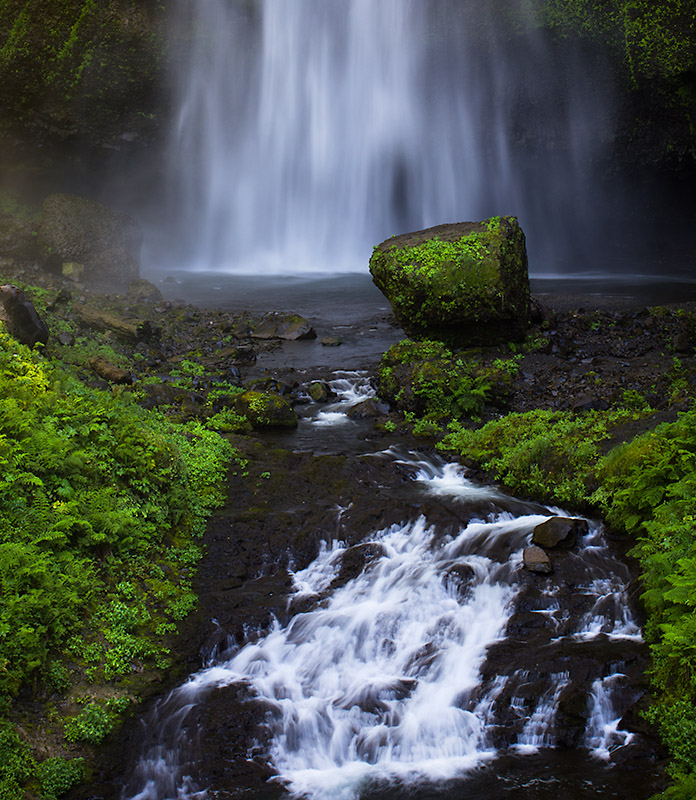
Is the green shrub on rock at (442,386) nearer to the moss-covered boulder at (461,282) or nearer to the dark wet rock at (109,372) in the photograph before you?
the moss-covered boulder at (461,282)

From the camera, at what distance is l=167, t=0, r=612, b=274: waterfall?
29.0 metres

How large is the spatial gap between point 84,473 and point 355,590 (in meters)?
3.20

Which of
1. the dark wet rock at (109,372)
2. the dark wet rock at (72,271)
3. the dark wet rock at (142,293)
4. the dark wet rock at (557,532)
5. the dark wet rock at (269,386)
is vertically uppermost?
the dark wet rock at (72,271)

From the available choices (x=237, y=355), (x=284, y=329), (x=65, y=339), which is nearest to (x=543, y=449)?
(x=237, y=355)

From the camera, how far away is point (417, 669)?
598cm

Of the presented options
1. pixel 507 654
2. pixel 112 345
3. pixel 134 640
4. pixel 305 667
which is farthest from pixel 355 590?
pixel 112 345

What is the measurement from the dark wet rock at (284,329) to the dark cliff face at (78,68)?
41.0ft

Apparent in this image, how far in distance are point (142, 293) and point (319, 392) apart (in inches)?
370

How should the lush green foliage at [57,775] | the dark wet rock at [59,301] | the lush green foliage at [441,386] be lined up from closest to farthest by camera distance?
the lush green foliage at [57,775]
the lush green foliage at [441,386]
the dark wet rock at [59,301]

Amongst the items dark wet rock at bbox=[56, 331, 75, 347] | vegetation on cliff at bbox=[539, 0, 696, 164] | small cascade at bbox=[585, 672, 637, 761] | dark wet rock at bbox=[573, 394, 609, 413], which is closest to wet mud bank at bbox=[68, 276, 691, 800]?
small cascade at bbox=[585, 672, 637, 761]

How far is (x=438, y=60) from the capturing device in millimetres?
30609

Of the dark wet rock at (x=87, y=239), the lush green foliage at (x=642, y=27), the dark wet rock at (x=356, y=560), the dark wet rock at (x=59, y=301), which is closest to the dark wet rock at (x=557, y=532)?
the dark wet rock at (x=356, y=560)

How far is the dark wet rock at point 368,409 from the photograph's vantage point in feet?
39.3

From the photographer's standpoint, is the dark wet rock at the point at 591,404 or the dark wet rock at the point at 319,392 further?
the dark wet rock at the point at 319,392
